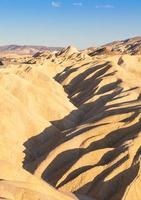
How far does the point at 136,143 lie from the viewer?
3155cm

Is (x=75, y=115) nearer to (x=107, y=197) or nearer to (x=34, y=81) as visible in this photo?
(x=34, y=81)

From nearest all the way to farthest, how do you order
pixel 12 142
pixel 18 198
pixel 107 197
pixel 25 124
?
pixel 18 198 < pixel 107 197 < pixel 12 142 < pixel 25 124

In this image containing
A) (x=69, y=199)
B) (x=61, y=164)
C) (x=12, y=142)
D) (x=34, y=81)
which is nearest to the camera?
(x=69, y=199)

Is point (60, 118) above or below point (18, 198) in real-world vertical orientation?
below

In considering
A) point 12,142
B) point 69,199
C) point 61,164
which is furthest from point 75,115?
point 69,199

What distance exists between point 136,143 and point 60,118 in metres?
16.7

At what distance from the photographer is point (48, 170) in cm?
3281

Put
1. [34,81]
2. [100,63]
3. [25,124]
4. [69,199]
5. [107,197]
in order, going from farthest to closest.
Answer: [100,63]
[34,81]
[25,124]
[107,197]
[69,199]

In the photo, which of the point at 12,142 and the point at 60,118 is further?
the point at 60,118

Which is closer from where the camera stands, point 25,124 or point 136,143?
point 136,143

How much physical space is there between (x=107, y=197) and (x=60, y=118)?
65.7 feet

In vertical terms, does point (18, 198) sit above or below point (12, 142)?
above

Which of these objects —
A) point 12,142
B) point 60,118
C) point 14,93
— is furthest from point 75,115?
point 12,142

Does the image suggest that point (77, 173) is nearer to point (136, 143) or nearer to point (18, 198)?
point (136, 143)
